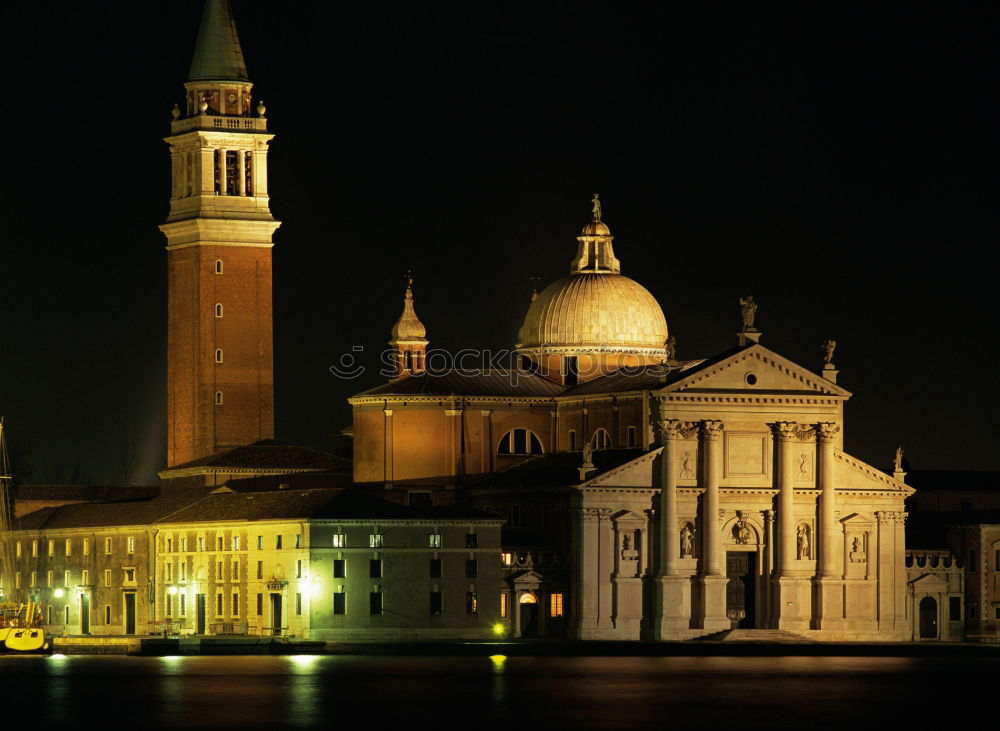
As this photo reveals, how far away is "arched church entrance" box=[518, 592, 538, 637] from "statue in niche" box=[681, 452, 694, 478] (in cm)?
694

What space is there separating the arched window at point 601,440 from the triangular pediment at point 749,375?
7.10 m

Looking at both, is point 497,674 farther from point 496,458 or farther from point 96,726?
point 496,458

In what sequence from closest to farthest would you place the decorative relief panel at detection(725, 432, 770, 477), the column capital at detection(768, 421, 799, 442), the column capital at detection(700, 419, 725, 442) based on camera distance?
the column capital at detection(700, 419, 725, 442) → the column capital at detection(768, 421, 799, 442) → the decorative relief panel at detection(725, 432, 770, 477)

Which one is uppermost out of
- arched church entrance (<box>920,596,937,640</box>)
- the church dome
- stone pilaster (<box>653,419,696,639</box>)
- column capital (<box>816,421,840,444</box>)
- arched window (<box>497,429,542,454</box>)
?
the church dome

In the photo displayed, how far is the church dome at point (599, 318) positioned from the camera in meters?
136

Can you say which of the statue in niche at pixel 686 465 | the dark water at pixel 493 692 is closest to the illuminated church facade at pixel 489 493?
the statue in niche at pixel 686 465

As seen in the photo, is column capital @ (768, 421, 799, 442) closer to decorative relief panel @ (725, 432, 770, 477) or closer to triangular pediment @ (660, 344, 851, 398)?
decorative relief panel @ (725, 432, 770, 477)

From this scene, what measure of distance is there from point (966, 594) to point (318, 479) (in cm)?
2529

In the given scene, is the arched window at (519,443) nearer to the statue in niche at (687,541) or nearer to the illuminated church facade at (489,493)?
the illuminated church facade at (489,493)

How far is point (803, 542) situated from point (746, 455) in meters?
3.96

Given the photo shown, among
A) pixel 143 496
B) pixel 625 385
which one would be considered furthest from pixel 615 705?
pixel 143 496

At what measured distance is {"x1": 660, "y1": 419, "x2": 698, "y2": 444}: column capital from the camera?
125m

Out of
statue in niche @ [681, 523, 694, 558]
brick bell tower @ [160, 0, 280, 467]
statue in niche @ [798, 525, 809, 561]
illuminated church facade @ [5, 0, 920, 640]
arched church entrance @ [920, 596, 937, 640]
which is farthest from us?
brick bell tower @ [160, 0, 280, 467]

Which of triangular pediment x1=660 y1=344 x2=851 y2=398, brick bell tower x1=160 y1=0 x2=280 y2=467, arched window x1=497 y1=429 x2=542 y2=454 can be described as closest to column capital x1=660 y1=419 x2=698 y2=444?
triangular pediment x1=660 y1=344 x2=851 y2=398
